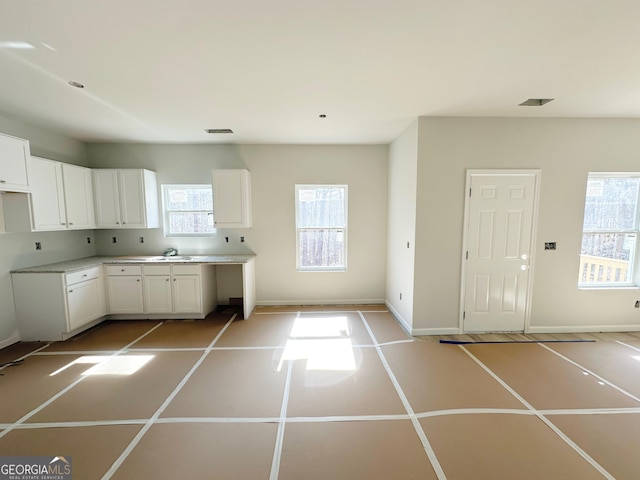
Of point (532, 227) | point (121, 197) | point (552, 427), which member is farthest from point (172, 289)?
point (532, 227)

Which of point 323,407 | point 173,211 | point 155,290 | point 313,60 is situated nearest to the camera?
point 313,60

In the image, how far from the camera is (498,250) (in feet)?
11.2

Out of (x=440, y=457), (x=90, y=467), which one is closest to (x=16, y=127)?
(x=90, y=467)

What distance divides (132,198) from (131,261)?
1.03 m

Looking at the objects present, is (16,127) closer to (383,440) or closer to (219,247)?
(219,247)

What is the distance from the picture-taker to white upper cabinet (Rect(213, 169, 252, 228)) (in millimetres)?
4199

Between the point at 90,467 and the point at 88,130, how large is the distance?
406 cm

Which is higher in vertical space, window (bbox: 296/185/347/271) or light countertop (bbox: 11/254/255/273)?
window (bbox: 296/185/347/271)

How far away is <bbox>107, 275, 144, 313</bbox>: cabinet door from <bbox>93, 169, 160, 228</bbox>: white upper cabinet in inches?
34.6

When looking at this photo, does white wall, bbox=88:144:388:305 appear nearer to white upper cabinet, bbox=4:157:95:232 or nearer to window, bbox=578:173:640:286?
white upper cabinet, bbox=4:157:95:232

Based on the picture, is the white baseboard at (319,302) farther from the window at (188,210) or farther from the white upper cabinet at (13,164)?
the white upper cabinet at (13,164)

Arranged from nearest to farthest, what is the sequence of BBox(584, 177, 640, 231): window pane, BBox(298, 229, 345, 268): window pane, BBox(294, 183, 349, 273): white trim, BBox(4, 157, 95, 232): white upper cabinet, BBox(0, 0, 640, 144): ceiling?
BBox(0, 0, 640, 144): ceiling
BBox(4, 157, 95, 232): white upper cabinet
BBox(584, 177, 640, 231): window pane
BBox(294, 183, 349, 273): white trim
BBox(298, 229, 345, 268): window pane

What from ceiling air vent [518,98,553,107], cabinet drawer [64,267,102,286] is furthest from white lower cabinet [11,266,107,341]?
ceiling air vent [518,98,553,107]

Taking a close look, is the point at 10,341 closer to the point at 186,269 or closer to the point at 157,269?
the point at 157,269
